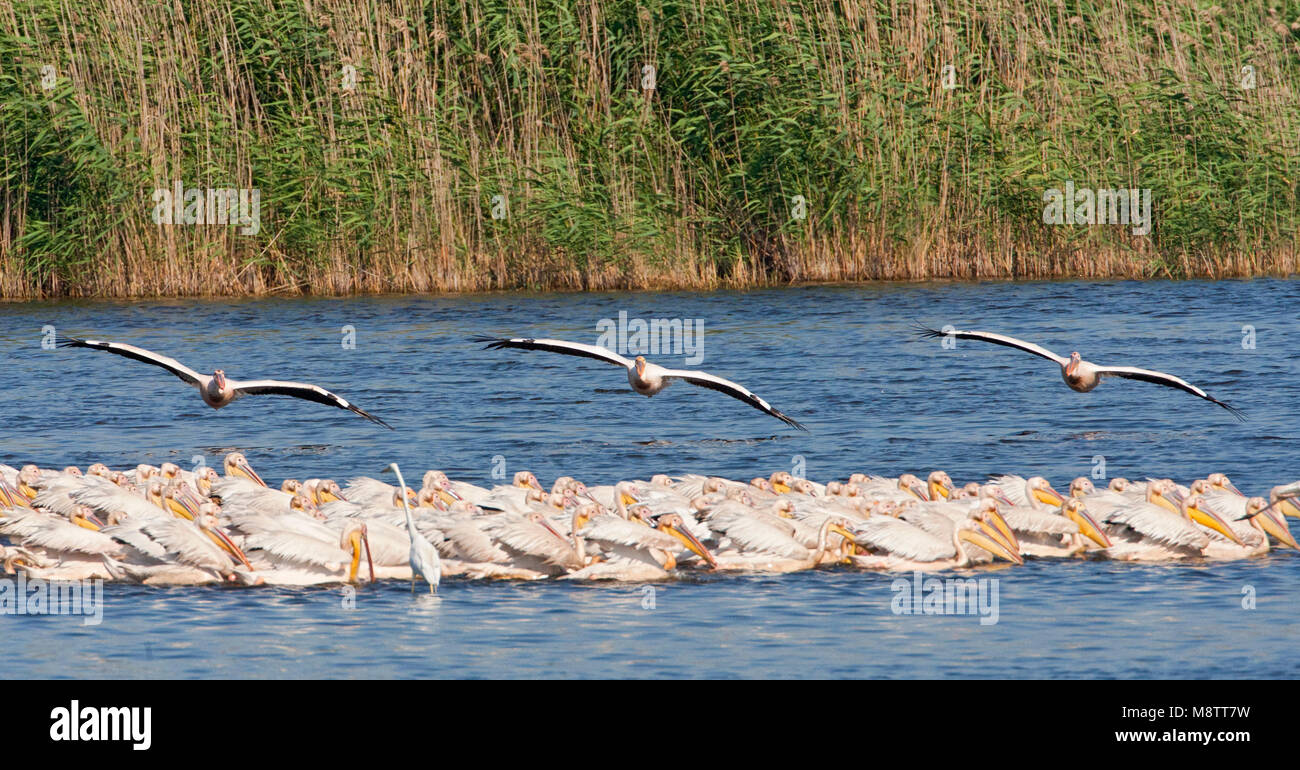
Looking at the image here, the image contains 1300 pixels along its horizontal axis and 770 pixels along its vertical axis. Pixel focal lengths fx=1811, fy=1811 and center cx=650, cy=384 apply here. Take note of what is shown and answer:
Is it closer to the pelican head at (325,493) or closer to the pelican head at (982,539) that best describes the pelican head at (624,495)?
the pelican head at (325,493)

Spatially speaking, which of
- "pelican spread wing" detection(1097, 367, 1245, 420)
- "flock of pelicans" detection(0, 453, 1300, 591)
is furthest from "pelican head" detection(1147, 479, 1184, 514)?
"pelican spread wing" detection(1097, 367, 1245, 420)

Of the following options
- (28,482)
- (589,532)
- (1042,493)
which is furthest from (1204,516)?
(28,482)

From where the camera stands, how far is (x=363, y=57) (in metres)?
21.3

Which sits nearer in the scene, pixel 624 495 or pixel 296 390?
pixel 624 495

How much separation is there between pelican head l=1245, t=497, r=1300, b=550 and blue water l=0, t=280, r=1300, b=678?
41cm

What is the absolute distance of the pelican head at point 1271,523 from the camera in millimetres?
10938

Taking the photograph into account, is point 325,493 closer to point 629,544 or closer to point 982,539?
point 629,544

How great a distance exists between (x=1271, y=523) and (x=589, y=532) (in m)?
4.17

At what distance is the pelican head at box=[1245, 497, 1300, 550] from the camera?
10938mm

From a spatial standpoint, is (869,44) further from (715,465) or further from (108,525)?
(108,525)

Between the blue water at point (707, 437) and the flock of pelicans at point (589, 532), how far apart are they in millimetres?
195

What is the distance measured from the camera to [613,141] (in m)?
21.5

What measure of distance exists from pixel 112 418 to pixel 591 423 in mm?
4427
